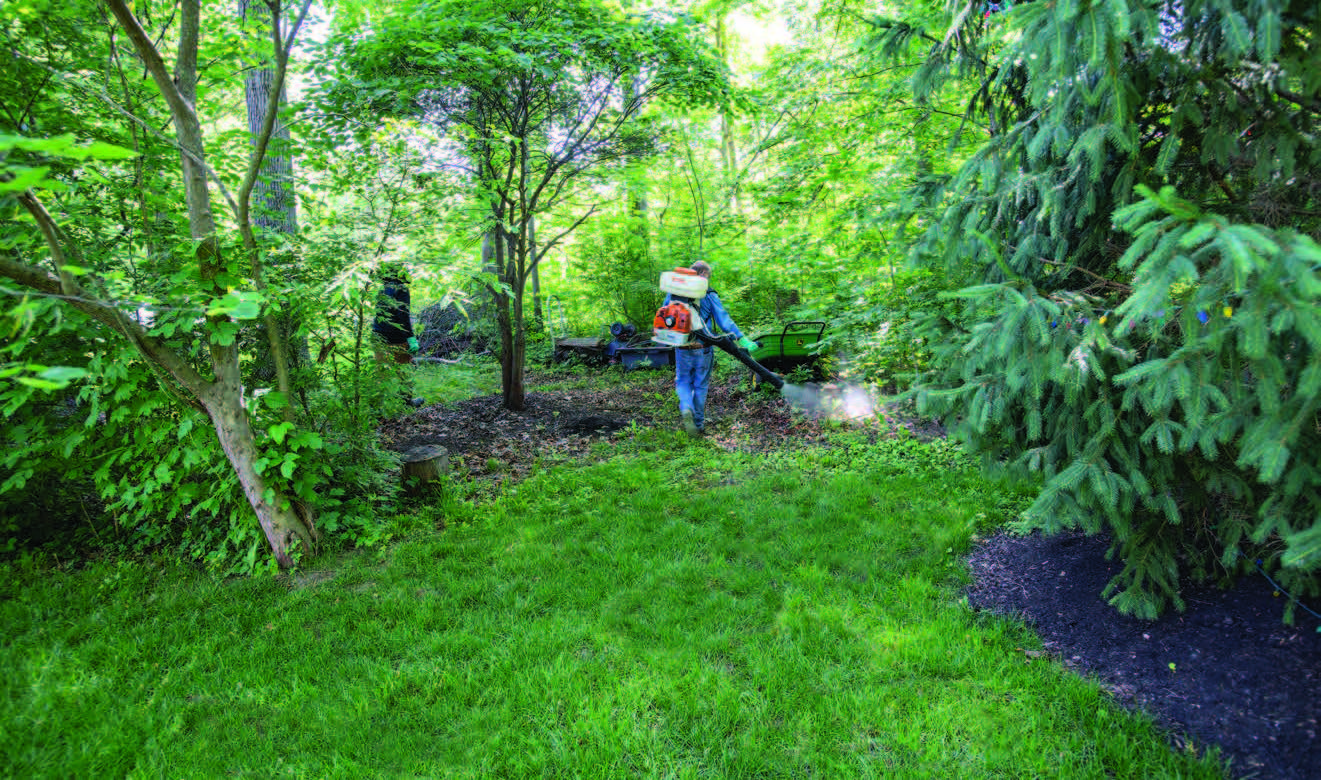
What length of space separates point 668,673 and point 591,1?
609 cm

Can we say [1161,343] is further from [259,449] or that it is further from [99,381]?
[99,381]

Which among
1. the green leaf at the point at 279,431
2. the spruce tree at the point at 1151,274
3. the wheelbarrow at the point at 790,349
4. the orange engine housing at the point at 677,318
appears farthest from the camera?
the wheelbarrow at the point at 790,349

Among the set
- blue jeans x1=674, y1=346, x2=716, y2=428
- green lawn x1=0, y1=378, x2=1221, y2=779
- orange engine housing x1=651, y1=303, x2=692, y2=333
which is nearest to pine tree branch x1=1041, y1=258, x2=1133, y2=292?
green lawn x1=0, y1=378, x2=1221, y2=779

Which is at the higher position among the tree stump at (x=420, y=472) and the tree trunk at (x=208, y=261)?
the tree trunk at (x=208, y=261)

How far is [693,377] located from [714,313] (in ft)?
2.41

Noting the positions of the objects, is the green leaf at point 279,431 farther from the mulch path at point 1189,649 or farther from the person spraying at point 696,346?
the mulch path at point 1189,649

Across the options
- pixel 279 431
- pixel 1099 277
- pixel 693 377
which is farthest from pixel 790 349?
pixel 279 431

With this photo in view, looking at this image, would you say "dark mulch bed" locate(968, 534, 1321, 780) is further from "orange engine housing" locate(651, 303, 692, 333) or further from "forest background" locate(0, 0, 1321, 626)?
"orange engine housing" locate(651, 303, 692, 333)

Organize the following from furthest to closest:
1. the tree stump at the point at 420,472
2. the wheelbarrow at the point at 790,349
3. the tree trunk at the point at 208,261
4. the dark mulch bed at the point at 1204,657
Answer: the wheelbarrow at the point at 790,349 → the tree stump at the point at 420,472 → the tree trunk at the point at 208,261 → the dark mulch bed at the point at 1204,657

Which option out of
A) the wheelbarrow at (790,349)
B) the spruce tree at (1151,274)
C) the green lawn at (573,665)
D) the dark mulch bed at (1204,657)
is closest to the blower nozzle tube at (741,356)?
the wheelbarrow at (790,349)

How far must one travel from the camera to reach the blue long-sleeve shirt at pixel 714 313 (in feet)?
21.0

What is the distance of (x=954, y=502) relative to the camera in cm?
414

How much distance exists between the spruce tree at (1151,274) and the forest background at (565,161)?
0.05ft

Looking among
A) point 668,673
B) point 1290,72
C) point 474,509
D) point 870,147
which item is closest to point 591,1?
point 870,147
